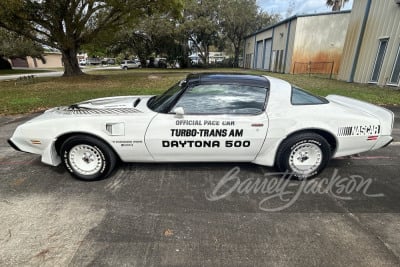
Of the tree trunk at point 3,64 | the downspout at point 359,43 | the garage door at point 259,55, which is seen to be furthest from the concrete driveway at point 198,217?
the tree trunk at point 3,64

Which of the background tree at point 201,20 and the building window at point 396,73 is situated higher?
the background tree at point 201,20

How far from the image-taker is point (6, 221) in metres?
2.48

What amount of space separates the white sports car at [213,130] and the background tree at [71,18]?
1305cm

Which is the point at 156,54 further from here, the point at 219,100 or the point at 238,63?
the point at 219,100

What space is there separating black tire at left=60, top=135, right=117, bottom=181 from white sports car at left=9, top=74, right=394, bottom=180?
0.01m

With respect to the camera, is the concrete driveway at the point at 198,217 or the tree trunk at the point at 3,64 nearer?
the concrete driveway at the point at 198,217

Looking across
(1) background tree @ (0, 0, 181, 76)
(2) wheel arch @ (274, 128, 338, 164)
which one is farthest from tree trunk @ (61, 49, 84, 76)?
(2) wheel arch @ (274, 128, 338, 164)

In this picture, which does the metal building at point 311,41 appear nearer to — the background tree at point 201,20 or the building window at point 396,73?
the building window at point 396,73

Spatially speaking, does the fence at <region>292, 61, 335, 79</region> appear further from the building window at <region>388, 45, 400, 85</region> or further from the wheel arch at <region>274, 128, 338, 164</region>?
the wheel arch at <region>274, 128, 338, 164</region>

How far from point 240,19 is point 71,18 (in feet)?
86.1

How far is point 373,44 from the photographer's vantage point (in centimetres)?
1227

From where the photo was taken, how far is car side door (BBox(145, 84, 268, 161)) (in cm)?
303

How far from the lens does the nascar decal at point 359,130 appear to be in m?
3.14

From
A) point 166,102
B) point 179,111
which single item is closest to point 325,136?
point 179,111
